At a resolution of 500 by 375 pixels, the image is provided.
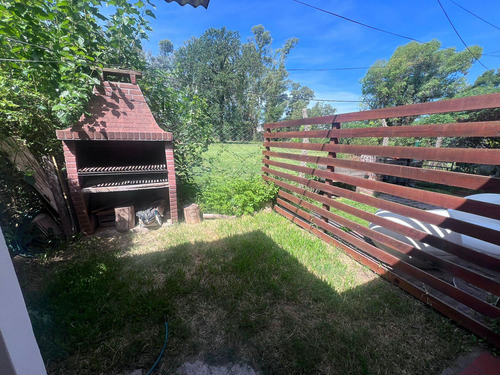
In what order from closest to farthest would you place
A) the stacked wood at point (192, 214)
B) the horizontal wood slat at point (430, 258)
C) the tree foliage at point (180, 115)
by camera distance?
the horizontal wood slat at point (430, 258) → the stacked wood at point (192, 214) → the tree foliage at point (180, 115)

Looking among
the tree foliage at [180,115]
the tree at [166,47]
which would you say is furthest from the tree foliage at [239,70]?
the tree foliage at [180,115]

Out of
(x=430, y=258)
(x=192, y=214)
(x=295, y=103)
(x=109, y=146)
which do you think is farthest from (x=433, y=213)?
(x=295, y=103)

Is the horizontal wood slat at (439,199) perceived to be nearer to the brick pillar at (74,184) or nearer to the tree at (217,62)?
the brick pillar at (74,184)

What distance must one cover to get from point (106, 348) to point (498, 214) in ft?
10.2

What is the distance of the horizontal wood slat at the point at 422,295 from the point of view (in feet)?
5.36

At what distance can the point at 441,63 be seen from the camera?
1036 inches

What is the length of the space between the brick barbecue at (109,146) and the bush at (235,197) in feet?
2.43

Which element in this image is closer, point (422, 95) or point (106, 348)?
point (106, 348)

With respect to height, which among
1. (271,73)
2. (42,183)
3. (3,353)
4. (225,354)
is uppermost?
(271,73)

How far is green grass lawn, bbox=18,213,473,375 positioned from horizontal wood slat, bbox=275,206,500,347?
8 centimetres

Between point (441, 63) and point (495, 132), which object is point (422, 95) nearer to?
point (441, 63)

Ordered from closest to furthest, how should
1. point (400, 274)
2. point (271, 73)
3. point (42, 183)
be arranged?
point (400, 274)
point (42, 183)
point (271, 73)

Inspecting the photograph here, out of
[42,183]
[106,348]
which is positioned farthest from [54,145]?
[106,348]

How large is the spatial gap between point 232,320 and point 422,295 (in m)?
1.89
